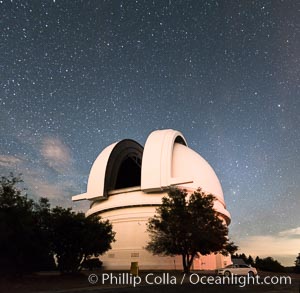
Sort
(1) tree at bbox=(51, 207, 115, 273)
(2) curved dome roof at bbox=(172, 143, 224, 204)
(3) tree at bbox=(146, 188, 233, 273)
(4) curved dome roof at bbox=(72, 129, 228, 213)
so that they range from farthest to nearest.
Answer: (2) curved dome roof at bbox=(172, 143, 224, 204)
(4) curved dome roof at bbox=(72, 129, 228, 213)
(3) tree at bbox=(146, 188, 233, 273)
(1) tree at bbox=(51, 207, 115, 273)

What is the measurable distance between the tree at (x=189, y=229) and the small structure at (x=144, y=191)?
16.7 ft

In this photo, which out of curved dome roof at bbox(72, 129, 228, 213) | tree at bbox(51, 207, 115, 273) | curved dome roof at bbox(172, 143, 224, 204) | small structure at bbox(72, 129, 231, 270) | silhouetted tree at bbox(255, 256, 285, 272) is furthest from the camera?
silhouetted tree at bbox(255, 256, 285, 272)

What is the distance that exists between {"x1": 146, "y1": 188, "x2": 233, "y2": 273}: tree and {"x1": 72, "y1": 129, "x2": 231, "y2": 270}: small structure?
5.10 m

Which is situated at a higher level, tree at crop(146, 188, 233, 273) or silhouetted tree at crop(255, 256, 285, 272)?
tree at crop(146, 188, 233, 273)

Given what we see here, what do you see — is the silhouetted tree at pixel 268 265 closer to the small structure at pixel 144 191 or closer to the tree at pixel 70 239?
the small structure at pixel 144 191

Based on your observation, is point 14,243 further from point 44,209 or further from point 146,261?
point 146,261

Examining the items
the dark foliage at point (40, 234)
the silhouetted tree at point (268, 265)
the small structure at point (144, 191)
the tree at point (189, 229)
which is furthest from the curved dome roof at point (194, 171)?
the silhouetted tree at point (268, 265)

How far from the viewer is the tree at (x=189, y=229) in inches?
959

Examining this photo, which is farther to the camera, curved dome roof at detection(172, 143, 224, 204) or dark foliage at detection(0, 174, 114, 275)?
curved dome roof at detection(172, 143, 224, 204)

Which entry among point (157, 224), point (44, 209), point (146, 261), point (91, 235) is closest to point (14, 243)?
point (44, 209)

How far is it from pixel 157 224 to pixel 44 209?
9.14 metres

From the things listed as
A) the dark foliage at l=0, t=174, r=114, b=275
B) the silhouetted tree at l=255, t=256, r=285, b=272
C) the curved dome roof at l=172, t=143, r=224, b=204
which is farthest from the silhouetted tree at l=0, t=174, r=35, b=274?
the silhouetted tree at l=255, t=256, r=285, b=272

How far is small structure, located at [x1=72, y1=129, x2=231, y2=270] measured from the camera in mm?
32125

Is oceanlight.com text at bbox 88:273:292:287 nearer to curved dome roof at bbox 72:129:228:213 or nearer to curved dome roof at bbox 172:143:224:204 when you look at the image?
curved dome roof at bbox 72:129:228:213
